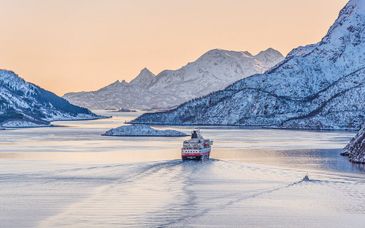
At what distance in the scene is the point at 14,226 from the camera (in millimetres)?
60469

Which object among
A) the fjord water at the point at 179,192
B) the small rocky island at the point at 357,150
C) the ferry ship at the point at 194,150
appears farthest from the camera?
the ferry ship at the point at 194,150

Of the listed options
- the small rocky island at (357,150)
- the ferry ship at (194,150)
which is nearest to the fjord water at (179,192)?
the small rocky island at (357,150)

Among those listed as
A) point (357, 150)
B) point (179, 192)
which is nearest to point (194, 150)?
point (357, 150)

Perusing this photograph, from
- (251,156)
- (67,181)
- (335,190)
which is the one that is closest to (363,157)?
(251,156)

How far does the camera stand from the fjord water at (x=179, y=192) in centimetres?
6456

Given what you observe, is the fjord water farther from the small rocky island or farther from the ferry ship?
the ferry ship

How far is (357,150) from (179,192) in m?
60.6

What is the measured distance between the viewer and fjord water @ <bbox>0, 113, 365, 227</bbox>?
212 ft

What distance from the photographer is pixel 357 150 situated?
13450 cm

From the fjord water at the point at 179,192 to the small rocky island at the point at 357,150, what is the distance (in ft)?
7.84

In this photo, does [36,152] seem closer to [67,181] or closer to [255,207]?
[67,181]

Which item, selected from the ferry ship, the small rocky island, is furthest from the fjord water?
the ferry ship

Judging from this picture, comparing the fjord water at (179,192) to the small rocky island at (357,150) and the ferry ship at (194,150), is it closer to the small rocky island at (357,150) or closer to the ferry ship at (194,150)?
the small rocky island at (357,150)

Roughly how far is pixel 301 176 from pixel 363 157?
28747 millimetres
